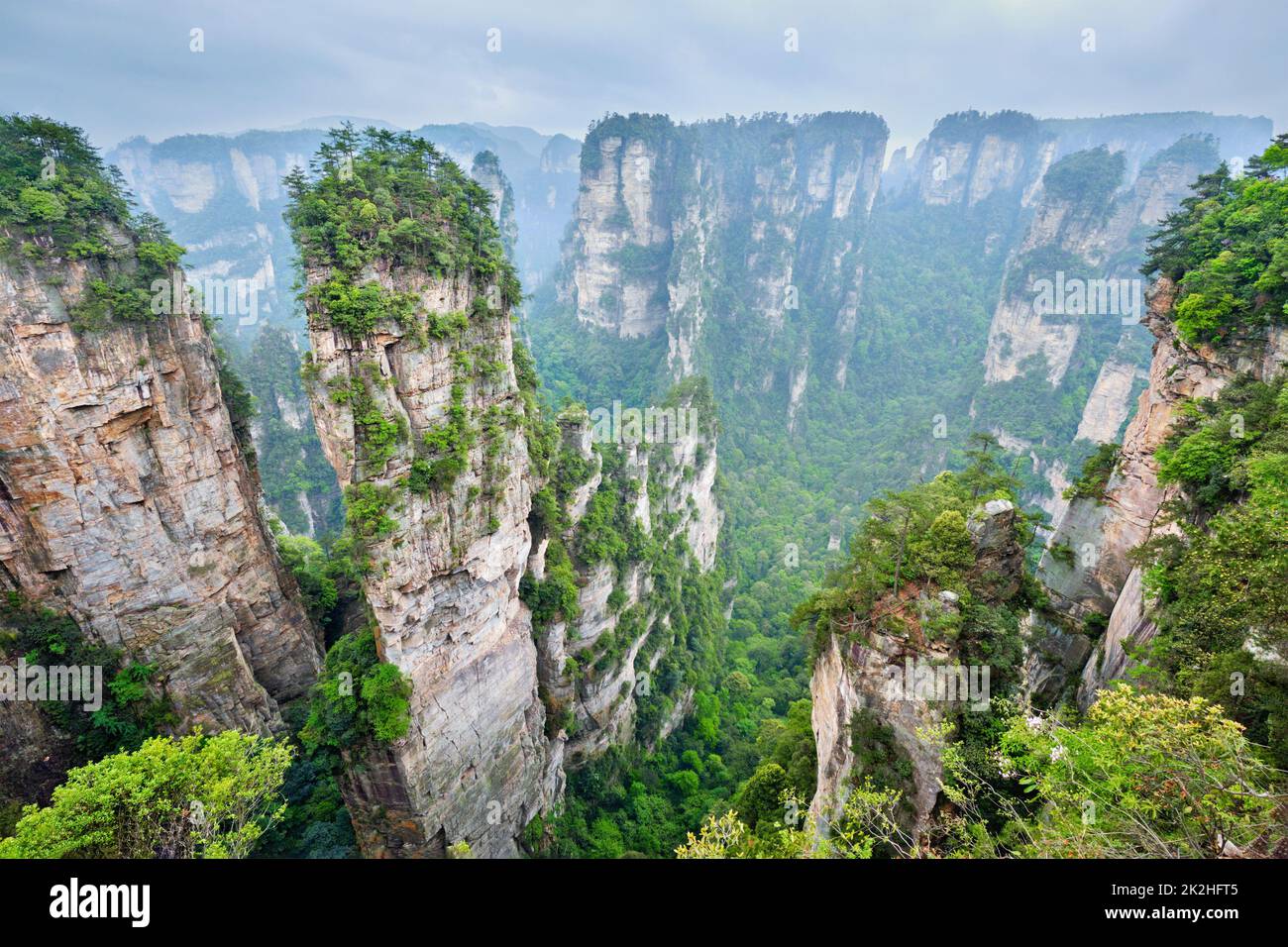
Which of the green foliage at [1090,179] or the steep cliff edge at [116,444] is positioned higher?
the green foliage at [1090,179]

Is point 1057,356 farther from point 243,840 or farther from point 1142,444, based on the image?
point 243,840

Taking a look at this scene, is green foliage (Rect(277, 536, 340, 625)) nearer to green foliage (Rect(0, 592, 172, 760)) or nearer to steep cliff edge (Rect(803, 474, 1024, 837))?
green foliage (Rect(0, 592, 172, 760))

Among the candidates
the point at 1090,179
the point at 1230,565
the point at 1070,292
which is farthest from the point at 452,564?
the point at 1090,179

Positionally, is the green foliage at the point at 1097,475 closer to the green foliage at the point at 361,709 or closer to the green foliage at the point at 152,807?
the green foliage at the point at 361,709

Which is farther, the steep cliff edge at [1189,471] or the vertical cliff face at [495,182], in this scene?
the vertical cliff face at [495,182]

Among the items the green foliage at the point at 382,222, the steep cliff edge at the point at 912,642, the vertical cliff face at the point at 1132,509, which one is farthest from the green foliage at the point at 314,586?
the vertical cliff face at the point at 1132,509

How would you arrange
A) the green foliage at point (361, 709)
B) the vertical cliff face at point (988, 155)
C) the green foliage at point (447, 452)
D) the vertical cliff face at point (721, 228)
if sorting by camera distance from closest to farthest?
1. the green foliage at point (447, 452)
2. the green foliage at point (361, 709)
3. the vertical cliff face at point (721, 228)
4. the vertical cliff face at point (988, 155)

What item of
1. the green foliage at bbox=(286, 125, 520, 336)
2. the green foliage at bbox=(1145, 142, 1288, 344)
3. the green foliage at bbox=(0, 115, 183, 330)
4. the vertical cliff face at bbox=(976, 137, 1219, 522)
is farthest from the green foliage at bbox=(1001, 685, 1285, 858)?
the vertical cliff face at bbox=(976, 137, 1219, 522)
